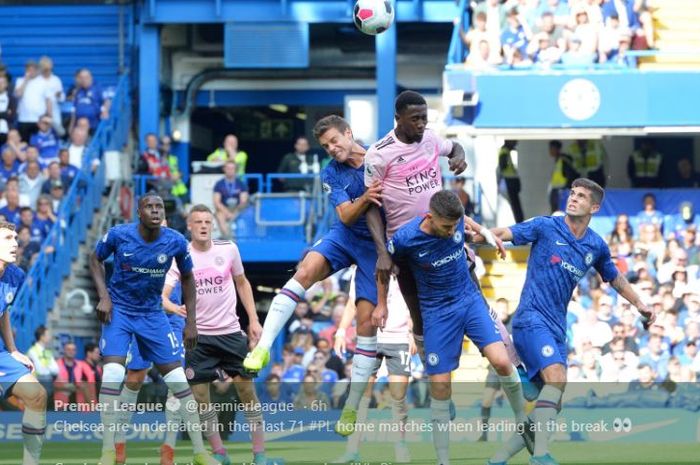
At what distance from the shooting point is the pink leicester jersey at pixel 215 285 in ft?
48.1

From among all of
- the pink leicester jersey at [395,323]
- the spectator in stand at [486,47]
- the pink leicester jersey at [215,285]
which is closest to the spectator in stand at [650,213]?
the spectator in stand at [486,47]

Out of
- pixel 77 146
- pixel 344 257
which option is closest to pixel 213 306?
pixel 344 257

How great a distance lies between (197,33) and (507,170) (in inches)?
294

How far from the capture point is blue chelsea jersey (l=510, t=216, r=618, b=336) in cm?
1288

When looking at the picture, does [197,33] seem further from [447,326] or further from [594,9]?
[447,326]

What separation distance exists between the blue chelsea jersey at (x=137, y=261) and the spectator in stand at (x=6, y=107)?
13924 millimetres

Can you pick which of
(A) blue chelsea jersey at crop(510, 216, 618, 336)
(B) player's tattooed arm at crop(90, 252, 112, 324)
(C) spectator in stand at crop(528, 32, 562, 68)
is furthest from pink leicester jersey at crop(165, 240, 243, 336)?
(C) spectator in stand at crop(528, 32, 562, 68)

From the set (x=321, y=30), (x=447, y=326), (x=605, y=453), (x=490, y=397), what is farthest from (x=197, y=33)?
(x=447, y=326)

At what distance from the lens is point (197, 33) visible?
30.0m

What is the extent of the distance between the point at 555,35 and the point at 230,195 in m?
5.76

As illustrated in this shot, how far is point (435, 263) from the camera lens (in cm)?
1209

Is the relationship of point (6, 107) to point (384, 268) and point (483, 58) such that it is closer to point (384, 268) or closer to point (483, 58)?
point (483, 58)

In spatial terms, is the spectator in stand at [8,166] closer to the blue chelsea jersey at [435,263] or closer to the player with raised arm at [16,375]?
the player with raised arm at [16,375]

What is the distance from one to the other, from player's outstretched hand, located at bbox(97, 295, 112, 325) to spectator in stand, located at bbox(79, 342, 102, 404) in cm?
705
